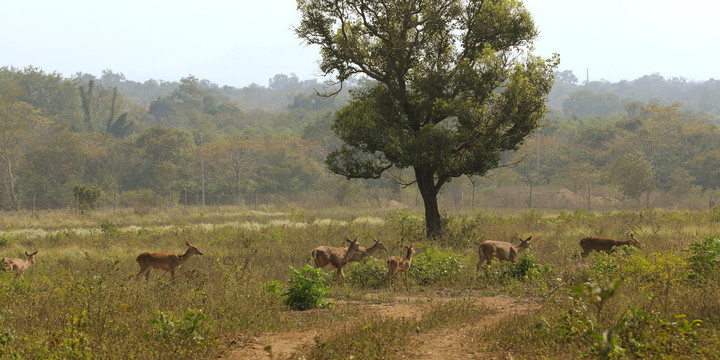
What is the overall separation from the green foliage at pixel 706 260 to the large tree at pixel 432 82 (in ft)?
27.7

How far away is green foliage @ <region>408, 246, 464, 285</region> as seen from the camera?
12.1m

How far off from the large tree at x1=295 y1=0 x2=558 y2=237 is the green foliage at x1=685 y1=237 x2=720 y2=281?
845 centimetres

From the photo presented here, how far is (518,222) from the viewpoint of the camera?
24.3m

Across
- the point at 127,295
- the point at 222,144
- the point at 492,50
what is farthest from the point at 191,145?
the point at 127,295

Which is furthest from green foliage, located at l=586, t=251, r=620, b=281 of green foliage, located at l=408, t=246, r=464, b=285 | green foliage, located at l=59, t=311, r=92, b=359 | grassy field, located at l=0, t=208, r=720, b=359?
green foliage, located at l=59, t=311, r=92, b=359

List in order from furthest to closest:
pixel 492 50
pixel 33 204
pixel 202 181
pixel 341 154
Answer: pixel 202 181, pixel 33 204, pixel 341 154, pixel 492 50

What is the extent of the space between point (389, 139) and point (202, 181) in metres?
42.0

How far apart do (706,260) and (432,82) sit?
10521 millimetres

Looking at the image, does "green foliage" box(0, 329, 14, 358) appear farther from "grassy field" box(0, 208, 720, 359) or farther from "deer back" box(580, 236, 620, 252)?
"deer back" box(580, 236, 620, 252)

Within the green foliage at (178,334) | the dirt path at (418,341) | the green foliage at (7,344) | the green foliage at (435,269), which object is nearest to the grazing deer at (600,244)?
the green foliage at (435,269)

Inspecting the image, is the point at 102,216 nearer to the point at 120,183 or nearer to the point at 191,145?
the point at 120,183

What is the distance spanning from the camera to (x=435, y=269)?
12273mm

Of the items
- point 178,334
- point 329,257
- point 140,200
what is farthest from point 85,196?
point 178,334

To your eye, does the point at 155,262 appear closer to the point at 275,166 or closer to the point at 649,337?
the point at 649,337
